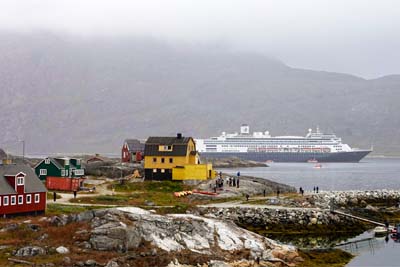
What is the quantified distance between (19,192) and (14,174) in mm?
1409

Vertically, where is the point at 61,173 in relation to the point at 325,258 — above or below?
above

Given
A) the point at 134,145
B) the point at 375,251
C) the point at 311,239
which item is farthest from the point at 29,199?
the point at 134,145

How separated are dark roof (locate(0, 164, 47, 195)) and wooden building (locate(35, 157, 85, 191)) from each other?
16.4m

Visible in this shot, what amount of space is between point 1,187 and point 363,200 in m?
43.6

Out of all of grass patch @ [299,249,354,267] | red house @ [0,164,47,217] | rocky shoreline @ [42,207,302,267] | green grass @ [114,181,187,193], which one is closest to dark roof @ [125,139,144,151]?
green grass @ [114,181,187,193]

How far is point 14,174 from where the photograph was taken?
4941 cm

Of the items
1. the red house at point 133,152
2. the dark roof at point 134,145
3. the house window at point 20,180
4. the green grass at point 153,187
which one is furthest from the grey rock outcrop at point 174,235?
the dark roof at point 134,145

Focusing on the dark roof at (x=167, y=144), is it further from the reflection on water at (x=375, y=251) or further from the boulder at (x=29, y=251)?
the boulder at (x=29, y=251)

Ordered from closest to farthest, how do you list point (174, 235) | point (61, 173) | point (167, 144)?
point (174, 235) < point (61, 173) < point (167, 144)

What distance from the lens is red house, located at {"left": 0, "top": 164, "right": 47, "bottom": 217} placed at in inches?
1900

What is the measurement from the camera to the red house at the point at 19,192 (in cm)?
4825

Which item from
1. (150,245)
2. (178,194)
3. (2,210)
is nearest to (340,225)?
(178,194)

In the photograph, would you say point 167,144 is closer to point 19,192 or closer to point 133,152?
point 133,152

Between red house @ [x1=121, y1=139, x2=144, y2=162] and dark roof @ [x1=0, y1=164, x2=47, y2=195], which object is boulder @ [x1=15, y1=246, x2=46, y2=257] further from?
red house @ [x1=121, y1=139, x2=144, y2=162]
